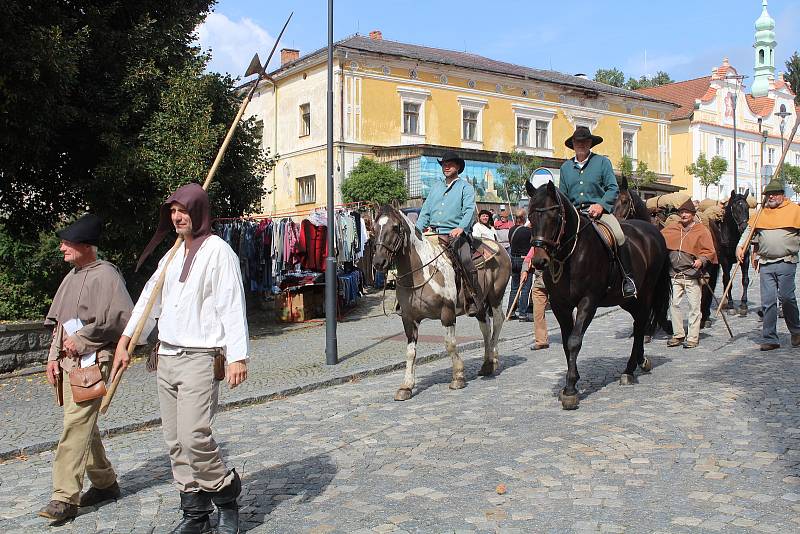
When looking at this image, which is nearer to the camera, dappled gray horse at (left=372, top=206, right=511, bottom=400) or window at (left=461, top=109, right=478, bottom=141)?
dappled gray horse at (left=372, top=206, right=511, bottom=400)

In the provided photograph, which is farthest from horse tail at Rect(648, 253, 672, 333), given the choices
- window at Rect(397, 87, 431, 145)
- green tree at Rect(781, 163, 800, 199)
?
green tree at Rect(781, 163, 800, 199)

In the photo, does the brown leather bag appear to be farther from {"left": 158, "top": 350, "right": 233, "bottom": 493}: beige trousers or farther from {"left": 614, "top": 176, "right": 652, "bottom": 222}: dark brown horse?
{"left": 614, "top": 176, "right": 652, "bottom": 222}: dark brown horse

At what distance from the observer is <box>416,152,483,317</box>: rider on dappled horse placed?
9781mm

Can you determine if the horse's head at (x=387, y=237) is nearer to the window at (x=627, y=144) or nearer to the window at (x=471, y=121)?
the window at (x=471, y=121)

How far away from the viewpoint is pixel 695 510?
5.11m

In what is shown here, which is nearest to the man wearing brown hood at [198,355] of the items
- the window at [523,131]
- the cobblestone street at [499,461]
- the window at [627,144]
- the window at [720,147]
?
the cobblestone street at [499,461]

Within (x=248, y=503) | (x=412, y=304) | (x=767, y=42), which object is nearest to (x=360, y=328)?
(x=412, y=304)

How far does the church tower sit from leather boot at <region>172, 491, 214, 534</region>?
80931 mm

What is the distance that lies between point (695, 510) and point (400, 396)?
4298 millimetres

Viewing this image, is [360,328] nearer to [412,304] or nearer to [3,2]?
[412,304]

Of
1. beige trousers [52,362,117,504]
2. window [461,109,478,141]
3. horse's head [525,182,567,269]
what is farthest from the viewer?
window [461,109,478,141]

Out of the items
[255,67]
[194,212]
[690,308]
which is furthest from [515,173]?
[194,212]

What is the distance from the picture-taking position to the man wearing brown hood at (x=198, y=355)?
16.1 feet

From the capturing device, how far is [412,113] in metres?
42.0
